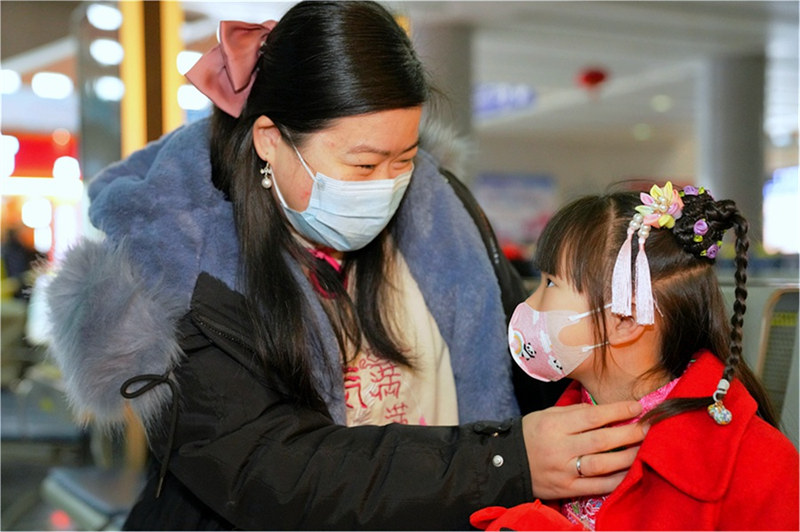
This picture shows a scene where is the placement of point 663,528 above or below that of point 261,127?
below

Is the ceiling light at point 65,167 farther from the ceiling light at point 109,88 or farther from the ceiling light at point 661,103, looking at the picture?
the ceiling light at point 109,88

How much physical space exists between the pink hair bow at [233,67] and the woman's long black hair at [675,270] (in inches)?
24.1

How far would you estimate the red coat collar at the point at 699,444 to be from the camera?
1.03 metres

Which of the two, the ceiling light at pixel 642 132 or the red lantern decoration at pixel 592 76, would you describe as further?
the ceiling light at pixel 642 132

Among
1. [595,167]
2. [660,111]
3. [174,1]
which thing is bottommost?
[595,167]

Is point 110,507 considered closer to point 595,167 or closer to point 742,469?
point 742,469

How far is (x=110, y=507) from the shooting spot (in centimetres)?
248

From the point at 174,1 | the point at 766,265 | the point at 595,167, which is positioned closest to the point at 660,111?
the point at 595,167

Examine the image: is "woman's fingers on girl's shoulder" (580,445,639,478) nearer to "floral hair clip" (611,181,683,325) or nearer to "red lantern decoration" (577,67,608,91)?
"floral hair clip" (611,181,683,325)

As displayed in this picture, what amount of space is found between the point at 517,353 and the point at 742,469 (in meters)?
0.36

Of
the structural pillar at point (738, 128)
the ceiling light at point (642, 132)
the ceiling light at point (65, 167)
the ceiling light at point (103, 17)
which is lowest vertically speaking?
the ceiling light at point (65, 167)

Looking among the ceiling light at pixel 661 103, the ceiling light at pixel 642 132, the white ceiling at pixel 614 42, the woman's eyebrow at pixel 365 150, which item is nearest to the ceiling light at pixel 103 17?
the white ceiling at pixel 614 42

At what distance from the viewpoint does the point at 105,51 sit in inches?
156

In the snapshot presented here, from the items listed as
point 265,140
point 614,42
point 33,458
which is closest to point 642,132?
point 614,42
